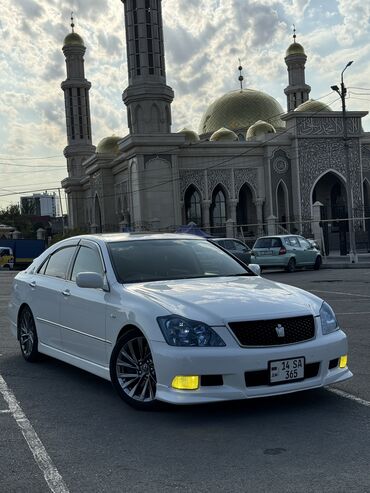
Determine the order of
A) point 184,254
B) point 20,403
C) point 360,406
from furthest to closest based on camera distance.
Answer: point 184,254, point 20,403, point 360,406

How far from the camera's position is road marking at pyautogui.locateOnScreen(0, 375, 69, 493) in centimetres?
347

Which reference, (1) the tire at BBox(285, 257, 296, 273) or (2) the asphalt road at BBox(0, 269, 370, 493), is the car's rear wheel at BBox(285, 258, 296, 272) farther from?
(2) the asphalt road at BBox(0, 269, 370, 493)

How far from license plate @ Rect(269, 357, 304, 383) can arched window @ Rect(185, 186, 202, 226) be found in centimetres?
5068

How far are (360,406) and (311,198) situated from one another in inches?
1938

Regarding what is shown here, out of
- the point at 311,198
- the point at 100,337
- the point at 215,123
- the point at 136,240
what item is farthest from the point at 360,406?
the point at 215,123

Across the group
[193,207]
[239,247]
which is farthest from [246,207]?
[239,247]

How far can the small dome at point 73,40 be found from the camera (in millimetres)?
66931

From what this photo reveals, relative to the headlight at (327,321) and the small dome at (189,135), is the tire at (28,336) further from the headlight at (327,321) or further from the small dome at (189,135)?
the small dome at (189,135)

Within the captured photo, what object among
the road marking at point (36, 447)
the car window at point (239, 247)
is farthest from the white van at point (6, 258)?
the road marking at point (36, 447)

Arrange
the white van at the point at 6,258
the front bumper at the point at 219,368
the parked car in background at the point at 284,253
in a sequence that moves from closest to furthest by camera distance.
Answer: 1. the front bumper at the point at 219,368
2. the parked car in background at the point at 284,253
3. the white van at the point at 6,258

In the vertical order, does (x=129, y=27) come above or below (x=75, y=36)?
below

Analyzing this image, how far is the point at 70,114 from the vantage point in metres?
67.1

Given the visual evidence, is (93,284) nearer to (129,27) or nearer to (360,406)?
(360,406)

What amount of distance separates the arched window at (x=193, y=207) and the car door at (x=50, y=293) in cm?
4829
